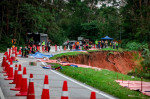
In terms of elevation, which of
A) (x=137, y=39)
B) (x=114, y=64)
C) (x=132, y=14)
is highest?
(x=132, y=14)

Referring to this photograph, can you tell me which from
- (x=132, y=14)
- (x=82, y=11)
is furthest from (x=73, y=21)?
(x=132, y=14)

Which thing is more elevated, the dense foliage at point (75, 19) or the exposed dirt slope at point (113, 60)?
the dense foliage at point (75, 19)

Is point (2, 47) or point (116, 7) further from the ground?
point (116, 7)

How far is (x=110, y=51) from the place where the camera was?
50844 millimetres

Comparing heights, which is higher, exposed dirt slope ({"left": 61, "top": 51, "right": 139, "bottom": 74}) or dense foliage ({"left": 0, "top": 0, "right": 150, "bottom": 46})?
dense foliage ({"left": 0, "top": 0, "right": 150, "bottom": 46})

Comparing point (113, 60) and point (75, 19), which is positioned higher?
point (75, 19)

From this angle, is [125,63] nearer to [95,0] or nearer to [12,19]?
[12,19]

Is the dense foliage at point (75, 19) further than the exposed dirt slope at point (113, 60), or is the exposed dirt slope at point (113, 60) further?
the dense foliage at point (75, 19)

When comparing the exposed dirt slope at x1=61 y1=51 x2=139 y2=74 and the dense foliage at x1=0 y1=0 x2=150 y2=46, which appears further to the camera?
the dense foliage at x1=0 y1=0 x2=150 y2=46

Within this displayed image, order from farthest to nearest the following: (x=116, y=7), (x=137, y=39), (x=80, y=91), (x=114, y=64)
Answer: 1. (x=116, y=7)
2. (x=137, y=39)
3. (x=114, y=64)
4. (x=80, y=91)

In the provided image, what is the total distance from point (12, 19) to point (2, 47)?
829 centimetres

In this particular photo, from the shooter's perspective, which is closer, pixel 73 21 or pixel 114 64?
pixel 114 64

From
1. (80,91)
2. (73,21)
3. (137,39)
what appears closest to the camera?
(80,91)

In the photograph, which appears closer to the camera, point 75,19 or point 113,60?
point 113,60
